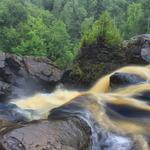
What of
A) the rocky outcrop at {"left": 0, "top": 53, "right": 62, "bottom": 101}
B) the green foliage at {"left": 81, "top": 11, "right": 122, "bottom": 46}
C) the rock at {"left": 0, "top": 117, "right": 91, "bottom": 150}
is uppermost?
the green foliage at {"left": 81, "top": 11, "right": 122, "bottom": 46}

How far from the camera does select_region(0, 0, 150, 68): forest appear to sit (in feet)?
76.3

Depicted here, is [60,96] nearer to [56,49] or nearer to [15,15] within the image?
[56,49]

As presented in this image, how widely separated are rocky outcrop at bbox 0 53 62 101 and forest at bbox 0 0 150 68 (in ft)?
7.74

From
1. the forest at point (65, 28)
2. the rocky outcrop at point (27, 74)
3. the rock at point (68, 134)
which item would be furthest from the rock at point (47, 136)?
the forest at point (65, 28)

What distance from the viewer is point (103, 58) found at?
22.4 metres

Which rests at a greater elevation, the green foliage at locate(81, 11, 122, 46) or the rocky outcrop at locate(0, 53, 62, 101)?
the green foliage at locate(81, 11, 122, 46)

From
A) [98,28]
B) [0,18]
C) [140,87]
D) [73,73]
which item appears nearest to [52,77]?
[73,73]

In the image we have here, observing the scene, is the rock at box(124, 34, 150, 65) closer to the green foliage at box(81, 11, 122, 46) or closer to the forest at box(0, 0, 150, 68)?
the green foliage at box(81, 11, 122, 46)

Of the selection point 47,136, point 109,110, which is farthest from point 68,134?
point 109,110

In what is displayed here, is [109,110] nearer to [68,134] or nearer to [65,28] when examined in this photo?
[68,134]

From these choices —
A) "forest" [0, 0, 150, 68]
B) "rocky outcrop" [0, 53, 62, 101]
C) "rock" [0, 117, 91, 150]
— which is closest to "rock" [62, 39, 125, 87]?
"forest" [0, 0, 150, 68]

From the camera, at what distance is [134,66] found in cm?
2061

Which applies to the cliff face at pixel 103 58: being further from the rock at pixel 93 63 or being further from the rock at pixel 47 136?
the rock at pixel 47 136

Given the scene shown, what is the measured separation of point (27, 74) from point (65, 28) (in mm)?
27106
